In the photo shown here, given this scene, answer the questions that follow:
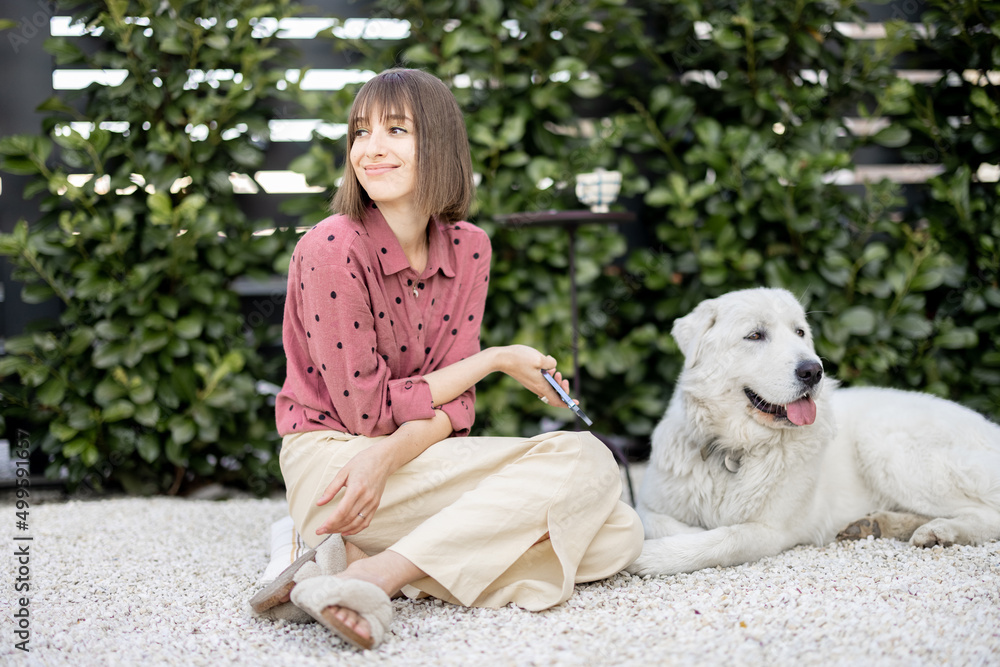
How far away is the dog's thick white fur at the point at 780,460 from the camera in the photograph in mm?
2350

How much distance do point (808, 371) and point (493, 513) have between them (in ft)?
3.58

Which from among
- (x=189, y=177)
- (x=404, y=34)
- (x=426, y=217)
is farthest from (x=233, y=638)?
(x=404, y=34)

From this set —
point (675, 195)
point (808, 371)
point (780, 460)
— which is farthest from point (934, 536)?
point (675, 195)

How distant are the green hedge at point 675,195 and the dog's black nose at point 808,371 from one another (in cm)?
164

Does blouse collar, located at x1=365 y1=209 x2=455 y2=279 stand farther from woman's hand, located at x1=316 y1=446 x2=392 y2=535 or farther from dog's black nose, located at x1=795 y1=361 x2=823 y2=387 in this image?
dog's black nose, located at x1=795 y1=361 x2=823 y2=387

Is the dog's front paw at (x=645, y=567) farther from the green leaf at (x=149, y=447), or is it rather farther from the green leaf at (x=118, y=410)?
the green leaf at (x=118, y=410)

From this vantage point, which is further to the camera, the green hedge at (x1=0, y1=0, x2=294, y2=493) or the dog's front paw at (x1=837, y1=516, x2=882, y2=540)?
the green hedge at (x1=0, y1=0, x2=294, y2=493)

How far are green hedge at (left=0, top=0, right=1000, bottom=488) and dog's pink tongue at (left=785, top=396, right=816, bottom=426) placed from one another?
5.16ft

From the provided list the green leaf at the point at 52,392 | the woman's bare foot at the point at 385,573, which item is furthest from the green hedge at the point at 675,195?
the woman's bare foot at the point at 385,573

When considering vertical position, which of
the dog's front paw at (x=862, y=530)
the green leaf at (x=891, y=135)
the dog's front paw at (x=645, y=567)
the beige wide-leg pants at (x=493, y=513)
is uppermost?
the green leaf at (x=891, y=135)

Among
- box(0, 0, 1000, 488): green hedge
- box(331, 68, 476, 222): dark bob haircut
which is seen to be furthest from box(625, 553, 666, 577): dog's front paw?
box(0, 0, 1000, 488): green hedge

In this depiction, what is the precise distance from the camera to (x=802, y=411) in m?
2.36

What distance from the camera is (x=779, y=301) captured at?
245cm

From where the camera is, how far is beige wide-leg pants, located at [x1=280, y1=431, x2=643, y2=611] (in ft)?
6.38
